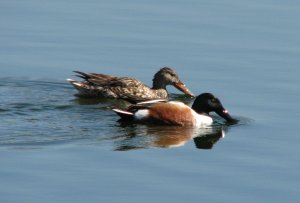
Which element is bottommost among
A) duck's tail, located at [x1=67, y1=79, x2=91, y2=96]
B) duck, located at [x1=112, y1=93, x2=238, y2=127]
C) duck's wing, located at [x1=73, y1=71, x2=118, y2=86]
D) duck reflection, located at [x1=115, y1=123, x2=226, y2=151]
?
duck reflection, located at [x1=115, y1=123, x2=226, y2=151]

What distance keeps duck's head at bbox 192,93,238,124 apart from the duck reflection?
0.83ft

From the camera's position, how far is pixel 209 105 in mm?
16391

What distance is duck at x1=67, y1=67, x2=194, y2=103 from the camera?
17.8m

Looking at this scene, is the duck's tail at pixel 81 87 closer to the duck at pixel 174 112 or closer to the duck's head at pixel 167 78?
the duck's head at pixel 167 78

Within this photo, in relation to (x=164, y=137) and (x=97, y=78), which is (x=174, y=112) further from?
(x=97, y=78)

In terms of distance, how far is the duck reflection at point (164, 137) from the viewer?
14.5 metres

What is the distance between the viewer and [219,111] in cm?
1630

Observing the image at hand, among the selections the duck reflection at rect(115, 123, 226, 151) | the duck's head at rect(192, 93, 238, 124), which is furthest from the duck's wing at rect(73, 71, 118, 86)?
the duck reflection at rect(115, 123, 226, 151)

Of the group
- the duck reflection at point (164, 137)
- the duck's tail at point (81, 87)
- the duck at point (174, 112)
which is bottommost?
the duck reflection at point (164, 137)

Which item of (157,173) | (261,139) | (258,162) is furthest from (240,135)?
(157,173)

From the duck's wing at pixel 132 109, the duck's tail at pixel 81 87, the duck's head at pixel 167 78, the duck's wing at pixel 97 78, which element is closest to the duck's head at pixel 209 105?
the duck's wing at pixel 132 109

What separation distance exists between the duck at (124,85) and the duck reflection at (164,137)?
1636 mm

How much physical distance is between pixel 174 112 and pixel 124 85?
6.51 feet

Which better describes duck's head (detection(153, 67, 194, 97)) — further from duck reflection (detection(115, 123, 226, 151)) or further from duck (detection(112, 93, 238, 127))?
duck reflection (detection(115, 123, 226, 151))
